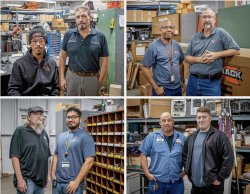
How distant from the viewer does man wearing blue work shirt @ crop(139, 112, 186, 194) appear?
2.77 metres

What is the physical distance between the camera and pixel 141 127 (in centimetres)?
332

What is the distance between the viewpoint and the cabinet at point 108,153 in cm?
304

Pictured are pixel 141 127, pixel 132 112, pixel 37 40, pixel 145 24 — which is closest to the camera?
pixel 37 40

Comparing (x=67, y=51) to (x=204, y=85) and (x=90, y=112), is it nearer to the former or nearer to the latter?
(x=90, y=112)

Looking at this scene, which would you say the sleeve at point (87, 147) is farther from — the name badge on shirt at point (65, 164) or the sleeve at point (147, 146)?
the sleeve at point (147, 146)

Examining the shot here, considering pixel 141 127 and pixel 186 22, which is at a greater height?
pixel 186 22

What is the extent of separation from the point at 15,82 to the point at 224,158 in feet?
5.92

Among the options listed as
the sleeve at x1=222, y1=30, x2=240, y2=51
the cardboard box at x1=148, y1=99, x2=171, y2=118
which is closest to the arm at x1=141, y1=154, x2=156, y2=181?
the cardboard box at x1=148, y1=99, x2=171, y2=118

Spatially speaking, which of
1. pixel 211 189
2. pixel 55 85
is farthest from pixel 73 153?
pixel 211 189

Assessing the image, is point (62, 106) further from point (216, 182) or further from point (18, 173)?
point (216, 182)

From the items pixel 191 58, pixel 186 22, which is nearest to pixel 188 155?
pixel 191 58

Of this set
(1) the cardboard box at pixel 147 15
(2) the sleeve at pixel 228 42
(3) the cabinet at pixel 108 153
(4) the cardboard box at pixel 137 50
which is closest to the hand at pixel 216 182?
(3) the cabinet at pixel 108 153

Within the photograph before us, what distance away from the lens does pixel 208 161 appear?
103 inches

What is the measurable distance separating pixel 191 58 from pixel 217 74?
252 mm
